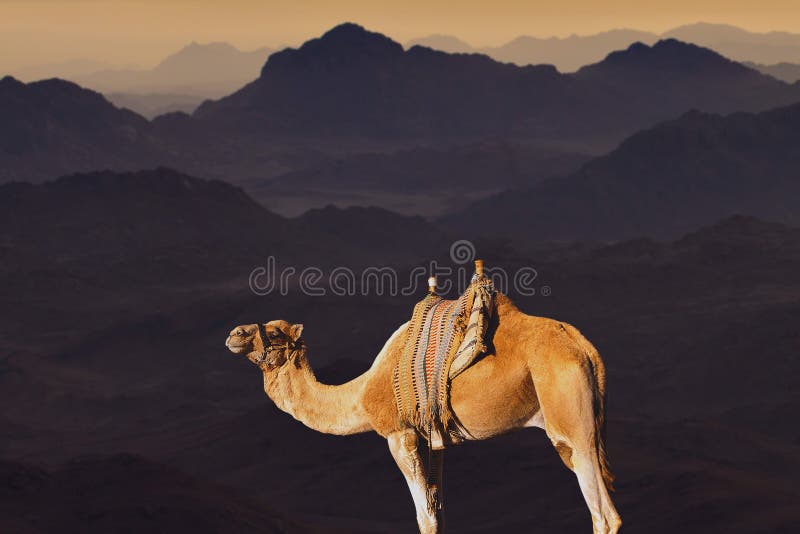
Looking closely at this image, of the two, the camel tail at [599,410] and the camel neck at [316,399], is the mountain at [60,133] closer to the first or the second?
the camel neck at [316,399]

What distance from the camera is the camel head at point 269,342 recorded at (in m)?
11.3

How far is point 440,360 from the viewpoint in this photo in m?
10.6

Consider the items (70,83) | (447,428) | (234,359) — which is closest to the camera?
(447,428)

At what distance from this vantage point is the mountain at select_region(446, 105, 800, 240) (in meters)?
136

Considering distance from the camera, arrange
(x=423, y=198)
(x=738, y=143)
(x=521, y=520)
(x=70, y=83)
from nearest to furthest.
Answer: (x=521, y=520), (x=738, y=143), (x=423, y=198), (x=70, y=83)

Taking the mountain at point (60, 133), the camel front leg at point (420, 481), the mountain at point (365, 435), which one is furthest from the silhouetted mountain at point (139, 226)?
the camel front leg at point (420, 481)

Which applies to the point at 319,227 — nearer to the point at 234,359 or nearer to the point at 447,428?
the point at 234,359

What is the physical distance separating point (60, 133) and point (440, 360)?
183 metres

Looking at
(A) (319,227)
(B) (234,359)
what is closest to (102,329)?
(B) (234,359)

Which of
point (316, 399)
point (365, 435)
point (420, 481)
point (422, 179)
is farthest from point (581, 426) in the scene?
point (422, 179)

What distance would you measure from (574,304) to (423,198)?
333 ft

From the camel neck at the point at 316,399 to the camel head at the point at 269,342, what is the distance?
0.09 m

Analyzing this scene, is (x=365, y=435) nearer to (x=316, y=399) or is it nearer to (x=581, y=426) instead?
(x=316, y=399)

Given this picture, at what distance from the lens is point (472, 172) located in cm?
18975
